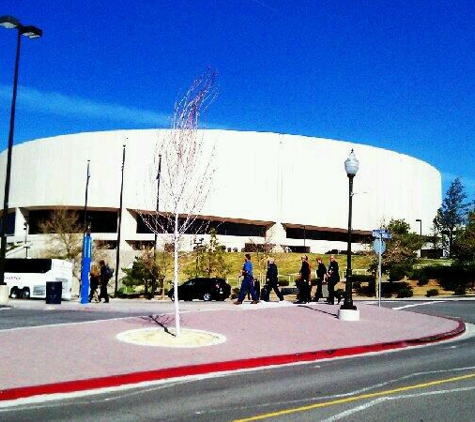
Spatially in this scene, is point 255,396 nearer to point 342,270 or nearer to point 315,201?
point 342,270

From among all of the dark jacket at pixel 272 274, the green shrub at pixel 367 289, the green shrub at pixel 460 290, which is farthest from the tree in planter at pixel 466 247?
the dark jacket at pixel 272 274

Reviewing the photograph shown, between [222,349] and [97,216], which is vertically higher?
[97,216]

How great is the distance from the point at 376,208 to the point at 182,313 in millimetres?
85477

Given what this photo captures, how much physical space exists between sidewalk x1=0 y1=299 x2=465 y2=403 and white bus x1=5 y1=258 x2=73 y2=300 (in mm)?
14292

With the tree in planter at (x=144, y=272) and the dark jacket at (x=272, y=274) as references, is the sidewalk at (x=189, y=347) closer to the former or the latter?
the dark jacket at (x=272, y=274)

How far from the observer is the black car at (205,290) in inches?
1470

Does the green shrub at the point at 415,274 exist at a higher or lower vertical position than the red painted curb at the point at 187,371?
higher

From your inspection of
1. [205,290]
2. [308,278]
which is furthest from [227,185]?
[308,278]

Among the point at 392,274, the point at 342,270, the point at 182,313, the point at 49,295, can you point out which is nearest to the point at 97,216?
the point at 342,270

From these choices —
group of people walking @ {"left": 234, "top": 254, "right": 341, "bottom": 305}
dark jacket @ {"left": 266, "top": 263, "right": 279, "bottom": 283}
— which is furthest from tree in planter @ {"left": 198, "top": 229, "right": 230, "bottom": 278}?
dark jacket @ {"left": 266, "top": 263, "right": 279, "bottom": 283}

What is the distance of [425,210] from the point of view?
108 meters

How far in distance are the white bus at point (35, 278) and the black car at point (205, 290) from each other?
22.3 ft

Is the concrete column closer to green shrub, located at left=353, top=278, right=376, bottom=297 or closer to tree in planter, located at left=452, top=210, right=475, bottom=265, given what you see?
green shrub, located at left=353, top=278, right=376, bottom=297

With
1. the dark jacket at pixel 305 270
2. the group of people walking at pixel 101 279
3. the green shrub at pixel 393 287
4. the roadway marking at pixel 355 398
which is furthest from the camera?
the green shrub at pixel 393 287
